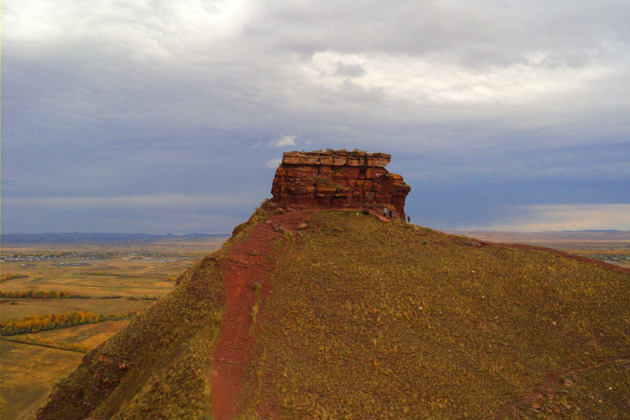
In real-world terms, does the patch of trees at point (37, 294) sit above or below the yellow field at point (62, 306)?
above

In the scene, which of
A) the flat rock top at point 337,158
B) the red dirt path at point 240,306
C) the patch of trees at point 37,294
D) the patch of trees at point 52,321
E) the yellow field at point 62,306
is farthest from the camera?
the patch of trees at point 37,294

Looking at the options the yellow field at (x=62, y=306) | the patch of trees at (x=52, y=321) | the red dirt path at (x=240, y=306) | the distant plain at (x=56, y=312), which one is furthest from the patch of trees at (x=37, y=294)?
the red dirt path at (x=240, y=306)

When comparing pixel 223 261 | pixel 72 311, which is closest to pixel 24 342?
pixel 72 311

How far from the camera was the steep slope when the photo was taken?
17.9m

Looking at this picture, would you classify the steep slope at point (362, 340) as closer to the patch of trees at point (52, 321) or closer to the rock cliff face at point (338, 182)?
the rock cliff face at point (338, 182)

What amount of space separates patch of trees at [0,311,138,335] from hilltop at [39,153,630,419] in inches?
2718

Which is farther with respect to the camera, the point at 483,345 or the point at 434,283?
the point at 434,283

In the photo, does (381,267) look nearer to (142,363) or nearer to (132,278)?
(142,363)

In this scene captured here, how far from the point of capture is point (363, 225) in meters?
34.3

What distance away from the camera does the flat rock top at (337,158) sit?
1451 inches

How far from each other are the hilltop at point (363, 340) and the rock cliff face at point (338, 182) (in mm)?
5829

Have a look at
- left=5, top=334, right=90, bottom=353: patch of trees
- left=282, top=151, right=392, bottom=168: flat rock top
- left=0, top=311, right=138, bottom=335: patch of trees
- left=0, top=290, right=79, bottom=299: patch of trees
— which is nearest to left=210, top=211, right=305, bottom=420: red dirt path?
left=282, top=151, right=392, bottom=168: flat rock top

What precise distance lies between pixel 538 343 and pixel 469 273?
6841mm

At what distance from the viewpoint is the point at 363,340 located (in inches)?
835
